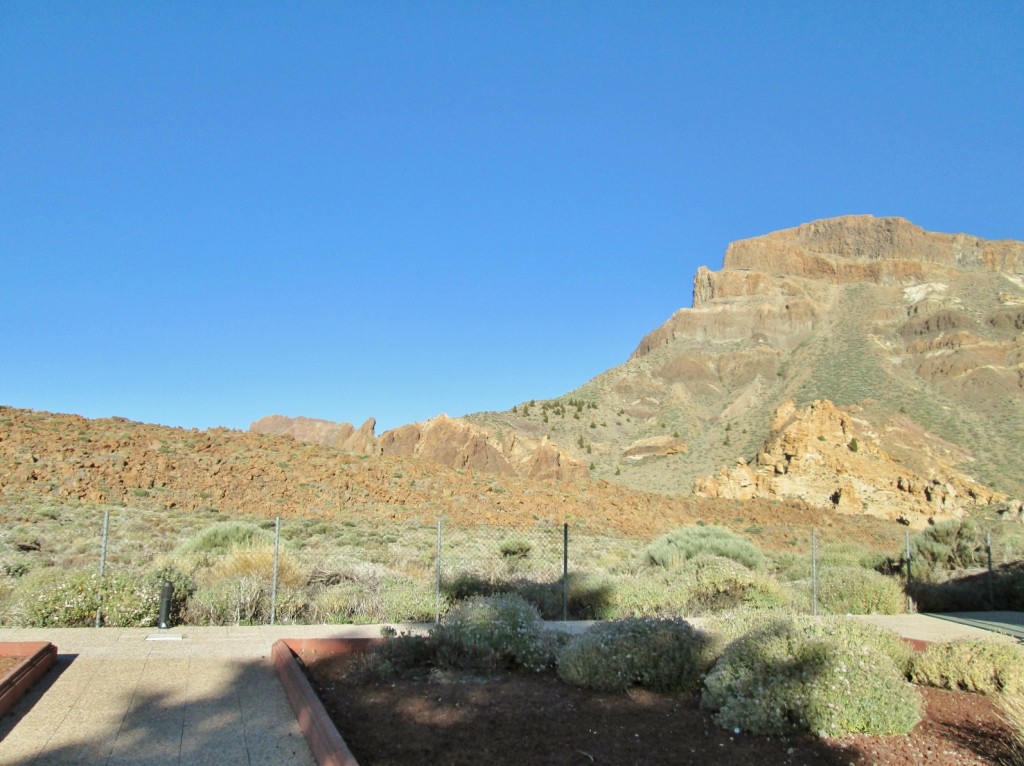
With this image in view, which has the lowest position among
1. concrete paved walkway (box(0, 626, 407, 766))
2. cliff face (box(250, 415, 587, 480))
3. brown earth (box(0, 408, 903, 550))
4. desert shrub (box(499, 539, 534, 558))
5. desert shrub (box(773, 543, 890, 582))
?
concrete paved walkway (box(0, 626, 407, 766))

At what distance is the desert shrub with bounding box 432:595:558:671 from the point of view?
8.46 meters

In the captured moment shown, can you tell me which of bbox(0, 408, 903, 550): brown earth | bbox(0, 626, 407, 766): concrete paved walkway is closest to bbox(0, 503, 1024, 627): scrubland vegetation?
bbox(0, 626, 407, 766): concrete paved walkway

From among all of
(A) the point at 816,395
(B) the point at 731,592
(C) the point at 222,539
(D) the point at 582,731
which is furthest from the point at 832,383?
(D) the point at 582,731

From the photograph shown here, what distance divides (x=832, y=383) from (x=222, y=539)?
65076mm

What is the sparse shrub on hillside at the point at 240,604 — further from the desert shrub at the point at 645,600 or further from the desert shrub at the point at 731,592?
the desert shrub at the point at 731,592

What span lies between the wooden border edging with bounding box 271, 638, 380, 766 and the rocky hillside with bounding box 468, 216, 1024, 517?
1600 inches

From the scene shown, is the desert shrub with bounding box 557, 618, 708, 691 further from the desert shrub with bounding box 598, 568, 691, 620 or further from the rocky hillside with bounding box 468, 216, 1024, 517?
the rocky hillside with bounding box 468, 216, 1024, 517

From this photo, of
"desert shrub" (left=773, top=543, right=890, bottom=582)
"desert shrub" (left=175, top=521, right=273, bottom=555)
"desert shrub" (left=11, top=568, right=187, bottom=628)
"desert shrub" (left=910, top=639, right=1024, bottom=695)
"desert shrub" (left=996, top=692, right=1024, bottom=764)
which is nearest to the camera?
"desert shrub" (left=996, top=692, right=1024, bottom=764)

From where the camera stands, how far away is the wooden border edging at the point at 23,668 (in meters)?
6.86

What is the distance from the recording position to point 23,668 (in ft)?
24.4

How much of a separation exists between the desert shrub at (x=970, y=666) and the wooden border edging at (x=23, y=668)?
343 inches

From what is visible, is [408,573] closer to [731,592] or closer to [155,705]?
[731,592]

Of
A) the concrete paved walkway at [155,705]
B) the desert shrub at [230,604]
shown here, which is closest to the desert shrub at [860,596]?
the concrete paved walkway at [155,705]

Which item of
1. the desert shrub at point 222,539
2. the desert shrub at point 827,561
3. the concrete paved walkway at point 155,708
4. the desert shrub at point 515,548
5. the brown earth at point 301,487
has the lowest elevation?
the concrete paved walkway at point 155,708
